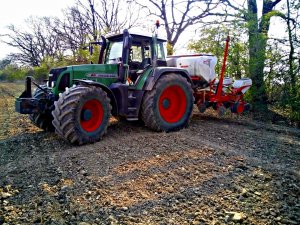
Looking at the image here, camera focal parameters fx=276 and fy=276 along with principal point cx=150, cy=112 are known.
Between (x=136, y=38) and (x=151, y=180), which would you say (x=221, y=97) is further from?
(x=151, y=180)

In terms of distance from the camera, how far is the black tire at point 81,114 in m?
4.47

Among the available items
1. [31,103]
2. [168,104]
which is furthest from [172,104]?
[31,103]

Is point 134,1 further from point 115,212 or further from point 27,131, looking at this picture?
point 115,212

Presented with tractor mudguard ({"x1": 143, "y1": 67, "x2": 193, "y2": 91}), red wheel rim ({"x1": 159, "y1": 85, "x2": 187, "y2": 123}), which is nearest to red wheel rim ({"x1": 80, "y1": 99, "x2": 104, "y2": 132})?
tractor mudguard ({"x1": 143, "y1": 67, "x2": 193, "y2": 91})

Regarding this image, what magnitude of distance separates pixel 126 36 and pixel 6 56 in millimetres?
34322

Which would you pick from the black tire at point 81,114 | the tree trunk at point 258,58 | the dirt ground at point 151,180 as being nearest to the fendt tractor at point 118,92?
the black tire at point 81,114

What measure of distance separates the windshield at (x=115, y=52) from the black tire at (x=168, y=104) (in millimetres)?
994

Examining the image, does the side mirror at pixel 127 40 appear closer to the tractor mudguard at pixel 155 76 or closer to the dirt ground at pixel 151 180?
the tractor mudguard at pixel 155 76

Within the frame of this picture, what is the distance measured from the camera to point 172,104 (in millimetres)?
6215

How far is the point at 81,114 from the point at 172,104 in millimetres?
2249

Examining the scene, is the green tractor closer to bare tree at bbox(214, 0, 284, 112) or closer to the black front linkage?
the black front linkage

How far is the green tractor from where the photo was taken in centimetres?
459

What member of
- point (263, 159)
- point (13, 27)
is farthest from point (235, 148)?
point (13, 27)

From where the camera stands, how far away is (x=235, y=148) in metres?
4.67
